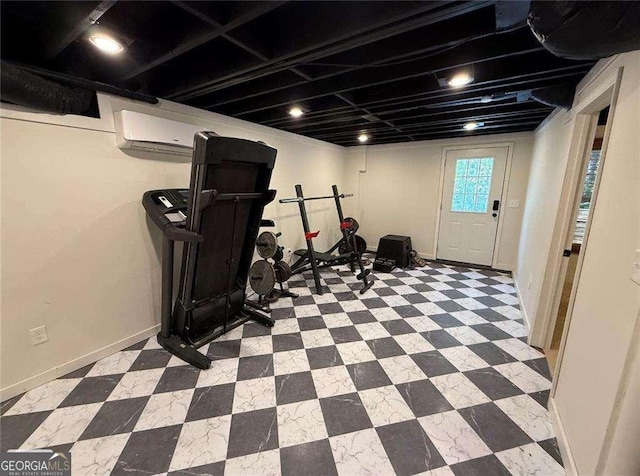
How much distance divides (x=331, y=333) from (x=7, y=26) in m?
2.96

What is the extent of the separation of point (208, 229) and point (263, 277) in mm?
877

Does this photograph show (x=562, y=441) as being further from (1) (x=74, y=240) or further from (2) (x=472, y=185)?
(2) (x=472, y=185)

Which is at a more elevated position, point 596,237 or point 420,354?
point 596,237

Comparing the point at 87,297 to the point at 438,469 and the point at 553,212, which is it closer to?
the point at 438,469

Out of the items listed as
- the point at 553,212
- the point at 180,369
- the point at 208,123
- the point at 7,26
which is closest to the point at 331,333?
the point at 180,369

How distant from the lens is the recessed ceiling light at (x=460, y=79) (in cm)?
180

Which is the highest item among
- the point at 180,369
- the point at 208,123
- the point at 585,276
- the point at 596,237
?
the point at 208,123

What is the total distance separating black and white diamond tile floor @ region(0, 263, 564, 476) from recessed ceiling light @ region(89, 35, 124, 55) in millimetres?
2176

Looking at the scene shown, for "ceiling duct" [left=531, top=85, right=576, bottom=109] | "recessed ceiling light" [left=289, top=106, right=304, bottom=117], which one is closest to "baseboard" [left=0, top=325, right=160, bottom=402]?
"recessed ceiling light" [left=289, top=106, right=304, bottom=117]

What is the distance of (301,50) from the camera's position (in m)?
1.44

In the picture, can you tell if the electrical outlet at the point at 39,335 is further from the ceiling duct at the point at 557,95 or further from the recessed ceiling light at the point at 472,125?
the recessed ceiling light at the point at 472,125

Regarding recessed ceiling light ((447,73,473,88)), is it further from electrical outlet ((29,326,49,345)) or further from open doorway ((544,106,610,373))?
electrical outlet ((29,326,49,345))

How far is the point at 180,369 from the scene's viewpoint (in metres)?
2.00

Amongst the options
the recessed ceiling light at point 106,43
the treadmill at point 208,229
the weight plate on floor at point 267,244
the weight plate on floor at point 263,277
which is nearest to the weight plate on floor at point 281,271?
the weight plate on floor at point 267,244
